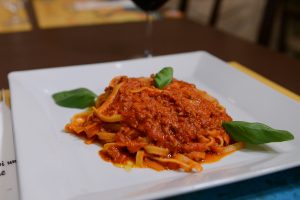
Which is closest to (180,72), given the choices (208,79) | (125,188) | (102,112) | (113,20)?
(208,79)

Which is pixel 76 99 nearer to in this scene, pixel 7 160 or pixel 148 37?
pixel 7 160

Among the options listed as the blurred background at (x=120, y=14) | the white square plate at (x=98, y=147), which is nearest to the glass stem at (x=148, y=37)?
the white square plate at (x=98, y=147)

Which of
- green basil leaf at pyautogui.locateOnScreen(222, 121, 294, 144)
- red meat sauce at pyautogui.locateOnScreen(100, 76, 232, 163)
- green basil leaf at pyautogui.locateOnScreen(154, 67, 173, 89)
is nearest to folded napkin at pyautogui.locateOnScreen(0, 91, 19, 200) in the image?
red meat sauce at pyautogui.locateOnScreen(100, 76, 232, 163)

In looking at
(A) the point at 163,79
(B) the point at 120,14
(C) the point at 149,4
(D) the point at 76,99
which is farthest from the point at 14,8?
(A) the point at 163,79

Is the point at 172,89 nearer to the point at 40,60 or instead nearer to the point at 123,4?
the point at 40,60

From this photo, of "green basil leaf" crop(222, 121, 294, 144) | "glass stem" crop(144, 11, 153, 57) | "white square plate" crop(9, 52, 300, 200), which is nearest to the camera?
"white square plate" crop(9, 52, 300, 200)

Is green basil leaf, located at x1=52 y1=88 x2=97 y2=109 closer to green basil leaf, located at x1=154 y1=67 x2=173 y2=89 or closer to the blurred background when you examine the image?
green basil leaf, located at x1=154 y1=67 x2=173 y2=89

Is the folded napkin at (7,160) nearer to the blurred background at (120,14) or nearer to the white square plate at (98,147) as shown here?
the white square plate at (98,147)
